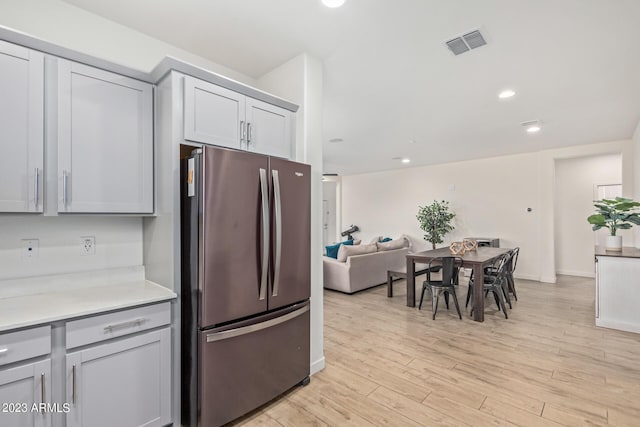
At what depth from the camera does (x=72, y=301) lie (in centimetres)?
169

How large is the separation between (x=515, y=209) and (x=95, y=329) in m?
7.34

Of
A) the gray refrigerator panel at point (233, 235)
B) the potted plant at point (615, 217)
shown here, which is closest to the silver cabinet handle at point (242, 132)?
the gray refrigerator panel at point (233, 235)

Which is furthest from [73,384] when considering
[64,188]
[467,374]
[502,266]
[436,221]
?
[436,221]

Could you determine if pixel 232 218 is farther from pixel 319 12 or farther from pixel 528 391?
pixel 528 391

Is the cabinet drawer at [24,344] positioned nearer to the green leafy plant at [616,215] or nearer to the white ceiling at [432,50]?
the white ceiling at [432,50]

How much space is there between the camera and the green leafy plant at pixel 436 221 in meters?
7.33

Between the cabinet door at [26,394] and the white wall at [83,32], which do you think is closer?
the cabinet door at [26,394]

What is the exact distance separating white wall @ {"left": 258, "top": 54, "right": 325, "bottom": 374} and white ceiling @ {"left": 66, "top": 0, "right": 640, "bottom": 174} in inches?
4.5

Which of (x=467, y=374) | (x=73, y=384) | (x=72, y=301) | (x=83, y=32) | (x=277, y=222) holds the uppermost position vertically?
(x=83, y=32)

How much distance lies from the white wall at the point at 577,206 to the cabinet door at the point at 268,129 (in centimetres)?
649

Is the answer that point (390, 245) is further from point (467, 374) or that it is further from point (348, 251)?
point (467, 374)

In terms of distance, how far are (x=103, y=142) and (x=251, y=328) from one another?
145cm

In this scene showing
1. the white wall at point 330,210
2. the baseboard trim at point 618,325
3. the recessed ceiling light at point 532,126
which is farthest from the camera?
the white wall at point 330,210

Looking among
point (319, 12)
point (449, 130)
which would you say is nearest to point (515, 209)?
point (449, 130)
